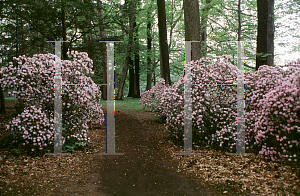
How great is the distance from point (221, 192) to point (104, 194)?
1.83 m

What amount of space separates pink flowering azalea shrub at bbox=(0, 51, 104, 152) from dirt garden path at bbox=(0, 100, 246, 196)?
0.62 meters

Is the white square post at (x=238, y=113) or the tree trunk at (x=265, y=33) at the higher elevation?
the tree trunk at (x=265, y=33)

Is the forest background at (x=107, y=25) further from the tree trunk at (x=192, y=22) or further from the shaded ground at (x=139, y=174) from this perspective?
the shaded ground at (x=139, y=174)

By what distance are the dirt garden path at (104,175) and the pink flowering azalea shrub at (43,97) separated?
0.62 meters

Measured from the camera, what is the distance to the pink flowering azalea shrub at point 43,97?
209 inches

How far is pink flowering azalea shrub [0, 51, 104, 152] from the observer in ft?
17.4

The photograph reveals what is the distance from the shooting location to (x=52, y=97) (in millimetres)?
5805

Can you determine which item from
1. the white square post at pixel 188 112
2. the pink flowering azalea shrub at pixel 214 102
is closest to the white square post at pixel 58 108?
the pink flowering azalea shrub at pixel 214 102

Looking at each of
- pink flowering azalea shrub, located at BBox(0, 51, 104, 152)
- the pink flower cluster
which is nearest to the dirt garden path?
pink flowering azalea shrub, located at BBox(0, 51, 104, 152)

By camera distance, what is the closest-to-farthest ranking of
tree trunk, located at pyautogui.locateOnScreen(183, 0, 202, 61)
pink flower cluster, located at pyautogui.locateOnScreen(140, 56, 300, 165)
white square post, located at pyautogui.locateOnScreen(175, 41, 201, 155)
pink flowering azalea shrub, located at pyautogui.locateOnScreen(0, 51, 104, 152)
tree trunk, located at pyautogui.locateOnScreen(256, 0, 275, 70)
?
pink flower cluster, located at pyautogui.locateOnScreen(140, 56, 300, 165) < pink flowering azalea shrub, located at pyautogui.locateOnScreen(0, 51, 104, 152) < white square post, located at pyautogui.locateOnScreen(175, 41, 201, 155) < tree trunk, located at pyautogui.locateOnScreen(256, 0, 275, 70) < tree trunk, located at pyautogui.locateOnScreen(183, 0, 202, 61)

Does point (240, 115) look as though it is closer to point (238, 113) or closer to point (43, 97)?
point (238, 113)

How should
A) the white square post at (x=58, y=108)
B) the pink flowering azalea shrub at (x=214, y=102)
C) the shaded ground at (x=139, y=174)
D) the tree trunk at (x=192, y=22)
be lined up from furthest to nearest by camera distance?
1. the tree trunk at (x=192, y=22)
2. the pink flowering azalea shrub at (x=214, y=102)
3. the white square post at (x=58, y=108)
4. the shaded ground at (x=139, y=174)

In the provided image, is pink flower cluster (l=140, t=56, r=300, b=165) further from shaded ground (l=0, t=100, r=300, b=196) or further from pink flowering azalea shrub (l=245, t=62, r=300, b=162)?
shaded ground (l=0, t=100, r=300, b=196)

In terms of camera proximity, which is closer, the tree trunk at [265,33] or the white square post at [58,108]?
the white square post at [58,108]
